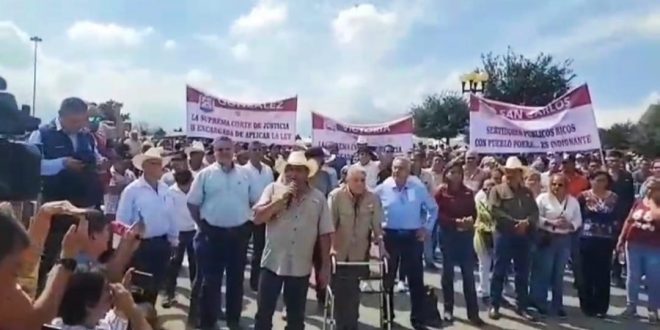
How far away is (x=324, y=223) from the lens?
23.8 feet

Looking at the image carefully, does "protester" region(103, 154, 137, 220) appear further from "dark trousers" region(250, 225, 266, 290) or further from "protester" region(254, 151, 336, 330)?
"protester" region(254, 151, 336, 330)

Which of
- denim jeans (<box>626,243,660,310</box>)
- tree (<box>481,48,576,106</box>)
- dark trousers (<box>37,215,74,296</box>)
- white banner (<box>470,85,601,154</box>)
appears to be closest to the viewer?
dark trousers (<box>37,215,74,296</box>)

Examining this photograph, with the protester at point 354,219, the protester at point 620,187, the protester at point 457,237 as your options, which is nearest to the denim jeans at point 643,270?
the protester at point 620,187

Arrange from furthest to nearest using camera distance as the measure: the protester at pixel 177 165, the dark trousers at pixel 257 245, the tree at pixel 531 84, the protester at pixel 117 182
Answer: the tree at pixel 531 84
the protester at pixel 117 182
the protester at pixel 177 165
the dark trousers at pixel 257 245

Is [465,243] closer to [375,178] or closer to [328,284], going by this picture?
[328,284]

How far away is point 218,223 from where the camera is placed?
27.2ft

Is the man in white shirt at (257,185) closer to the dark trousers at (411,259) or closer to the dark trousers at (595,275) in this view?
the dark trousers at (411,259)

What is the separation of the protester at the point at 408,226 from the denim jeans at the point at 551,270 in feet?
5.64

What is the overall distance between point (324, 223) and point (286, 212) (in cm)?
35

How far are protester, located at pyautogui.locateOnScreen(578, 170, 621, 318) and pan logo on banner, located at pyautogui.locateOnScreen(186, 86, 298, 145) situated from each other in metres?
4.65

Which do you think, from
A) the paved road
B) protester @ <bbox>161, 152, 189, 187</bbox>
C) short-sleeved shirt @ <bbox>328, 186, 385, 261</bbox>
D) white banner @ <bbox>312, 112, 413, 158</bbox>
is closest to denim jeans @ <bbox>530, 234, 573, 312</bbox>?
the paved road

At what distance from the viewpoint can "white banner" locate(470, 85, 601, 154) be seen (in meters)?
12.3

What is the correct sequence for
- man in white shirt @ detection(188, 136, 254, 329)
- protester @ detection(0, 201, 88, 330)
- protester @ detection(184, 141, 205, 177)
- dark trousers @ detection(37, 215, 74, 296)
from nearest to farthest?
protester @ detection(0, 201, 88, 330)
dark trousers @ detection(37, 215, 74, 296)
man in white shirt @ detection(188, 136, 254, 329)
protester @ detection(184, 141, 205, 177)

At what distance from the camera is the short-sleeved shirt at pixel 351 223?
817cm
